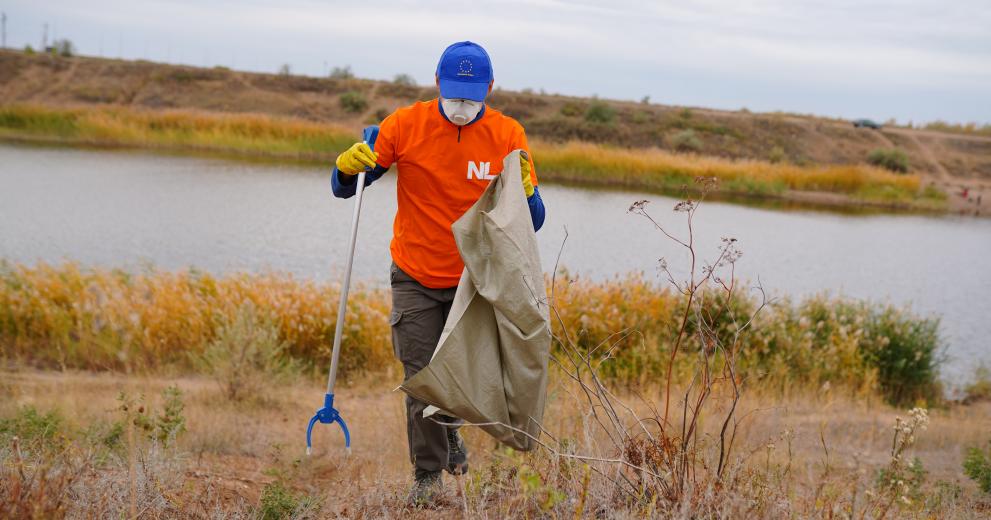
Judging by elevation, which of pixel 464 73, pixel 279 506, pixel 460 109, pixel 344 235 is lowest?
pixel 344 235

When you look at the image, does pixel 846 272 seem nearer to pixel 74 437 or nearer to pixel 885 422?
pixel 885 422

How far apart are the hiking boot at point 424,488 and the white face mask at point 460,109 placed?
1687mm

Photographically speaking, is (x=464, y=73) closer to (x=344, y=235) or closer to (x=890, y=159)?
(x=344, y=235)

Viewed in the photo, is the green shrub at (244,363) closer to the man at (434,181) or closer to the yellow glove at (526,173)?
the man at (434,181)

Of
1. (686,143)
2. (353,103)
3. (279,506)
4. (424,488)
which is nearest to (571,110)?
(686,143)

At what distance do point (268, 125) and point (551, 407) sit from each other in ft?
86.4

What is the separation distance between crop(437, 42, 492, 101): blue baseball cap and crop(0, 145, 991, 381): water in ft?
19.0

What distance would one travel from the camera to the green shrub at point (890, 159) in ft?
131

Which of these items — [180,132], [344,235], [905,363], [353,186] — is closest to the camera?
[353,186]

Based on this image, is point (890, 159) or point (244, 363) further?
point (890, 159)

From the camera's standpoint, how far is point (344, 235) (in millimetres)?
13930

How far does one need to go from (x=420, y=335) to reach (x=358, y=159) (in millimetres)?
888

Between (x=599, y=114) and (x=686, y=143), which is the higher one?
(x=599, y=114)

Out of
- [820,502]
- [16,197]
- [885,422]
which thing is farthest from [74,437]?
[16,197]
